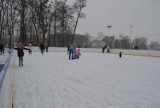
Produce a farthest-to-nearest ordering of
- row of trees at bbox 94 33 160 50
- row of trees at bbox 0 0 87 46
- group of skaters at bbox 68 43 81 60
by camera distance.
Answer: row of trees at bbox 94 33 160 50
row of trees at bbox 0 0 87 46
group of skaters at bbox 68 43 81 60

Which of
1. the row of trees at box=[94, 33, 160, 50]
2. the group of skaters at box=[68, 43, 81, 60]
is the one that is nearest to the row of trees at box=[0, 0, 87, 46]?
the row of trees at box=[94, 33, 160, 50]

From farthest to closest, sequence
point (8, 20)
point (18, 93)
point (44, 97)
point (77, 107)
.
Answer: point (8, 20) < point (18, 93) < point (44, 97) < point (77, 107)

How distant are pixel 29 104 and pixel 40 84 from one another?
2351mm

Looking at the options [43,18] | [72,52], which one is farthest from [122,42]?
[72,52]

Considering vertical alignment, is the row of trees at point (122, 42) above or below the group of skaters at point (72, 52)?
above

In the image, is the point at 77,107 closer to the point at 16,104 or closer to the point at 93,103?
the point at 93,103

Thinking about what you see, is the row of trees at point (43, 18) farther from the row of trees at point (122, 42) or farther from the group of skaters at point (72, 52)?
the group of skaters at point (72, 52)

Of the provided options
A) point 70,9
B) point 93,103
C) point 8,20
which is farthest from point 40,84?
point 70,9

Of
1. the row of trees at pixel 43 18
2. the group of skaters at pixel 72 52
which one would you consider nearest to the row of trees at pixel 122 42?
the row of trees at pixel 43 18

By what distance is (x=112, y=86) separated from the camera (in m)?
7.45

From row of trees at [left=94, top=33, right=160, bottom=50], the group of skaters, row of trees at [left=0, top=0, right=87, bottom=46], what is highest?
row of trees at [left=0, top=0, right=87, bottom=46]

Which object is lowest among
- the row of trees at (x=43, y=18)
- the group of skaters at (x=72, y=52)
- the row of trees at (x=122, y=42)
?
the group of skaters at (x=72, y=52)

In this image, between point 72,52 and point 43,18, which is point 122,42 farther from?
point 72,52

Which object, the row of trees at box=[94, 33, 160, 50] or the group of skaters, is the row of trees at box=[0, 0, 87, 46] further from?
the group of skaters
